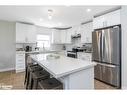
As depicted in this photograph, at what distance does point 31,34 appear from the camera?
5367mm

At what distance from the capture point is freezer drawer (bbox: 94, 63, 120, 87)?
2.86m

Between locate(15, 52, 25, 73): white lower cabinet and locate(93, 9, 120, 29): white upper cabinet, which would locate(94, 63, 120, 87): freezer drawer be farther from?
locate(15, 52, 25, 73): white lower cabinet

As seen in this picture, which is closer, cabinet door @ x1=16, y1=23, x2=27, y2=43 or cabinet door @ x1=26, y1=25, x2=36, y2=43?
cabinet door @ x1=16, y1=23, x2=27, y2=43

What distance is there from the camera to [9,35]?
5.04 metres

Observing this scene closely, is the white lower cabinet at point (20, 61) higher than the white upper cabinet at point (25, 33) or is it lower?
lower

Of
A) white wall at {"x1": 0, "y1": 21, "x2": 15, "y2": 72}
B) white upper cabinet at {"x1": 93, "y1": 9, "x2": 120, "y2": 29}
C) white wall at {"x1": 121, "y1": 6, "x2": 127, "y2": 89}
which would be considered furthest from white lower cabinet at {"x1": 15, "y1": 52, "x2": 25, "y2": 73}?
white wall at {"x1": 121, "y1": 6, "x2": 127, "y2": 89}

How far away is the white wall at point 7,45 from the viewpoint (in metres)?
4.85

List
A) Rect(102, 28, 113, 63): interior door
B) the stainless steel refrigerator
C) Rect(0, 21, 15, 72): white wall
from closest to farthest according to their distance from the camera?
the stainless steel refrigerator → Rect(102, 28, 113, 63): interior door → Rect(0, 21, 15, 72): white wall

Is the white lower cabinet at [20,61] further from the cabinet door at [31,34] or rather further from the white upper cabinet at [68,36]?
the white upper cabinet at [68,36]

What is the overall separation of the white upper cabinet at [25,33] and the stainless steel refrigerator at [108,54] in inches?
130

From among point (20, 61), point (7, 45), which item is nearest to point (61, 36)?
point (20, 61)

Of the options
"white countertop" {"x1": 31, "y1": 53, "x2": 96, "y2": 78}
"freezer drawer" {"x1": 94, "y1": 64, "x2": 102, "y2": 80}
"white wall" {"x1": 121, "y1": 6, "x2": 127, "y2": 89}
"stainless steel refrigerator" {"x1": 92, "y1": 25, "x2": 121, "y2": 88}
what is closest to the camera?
"white countertop" {"x1": 31, "y1": 53, "x2": 96, "y2": 78}

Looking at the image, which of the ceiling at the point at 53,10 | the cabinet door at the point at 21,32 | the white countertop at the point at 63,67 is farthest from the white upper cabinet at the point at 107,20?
the cabinet door at the point at 21,32
